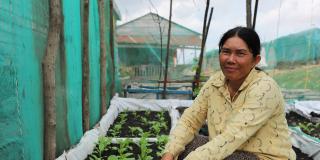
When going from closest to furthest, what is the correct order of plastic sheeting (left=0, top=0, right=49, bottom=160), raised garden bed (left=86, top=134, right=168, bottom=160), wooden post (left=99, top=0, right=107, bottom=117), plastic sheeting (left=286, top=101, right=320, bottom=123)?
1. plastic sheeting (left=0, top=0, right=49, bottom=160)
2. raised garden bed (left=86, top=134, right=168, bottom=160)
3. wooden post (left=99, top=0, right=107, bottom=117)
4. plastic sheeting (left=286, top=101, right=320, bottom=123)

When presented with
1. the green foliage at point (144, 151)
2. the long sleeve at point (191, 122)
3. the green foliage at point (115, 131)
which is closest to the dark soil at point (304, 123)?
the green foliage at point (144, 151)

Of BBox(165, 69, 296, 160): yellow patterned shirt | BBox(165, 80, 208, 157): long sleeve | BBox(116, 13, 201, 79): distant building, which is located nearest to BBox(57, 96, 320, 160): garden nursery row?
BBox(165, 80, 208, 157): long sleeve

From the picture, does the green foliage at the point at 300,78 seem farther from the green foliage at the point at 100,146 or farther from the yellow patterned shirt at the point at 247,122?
the yellow patterned shirt at the point at 247,122

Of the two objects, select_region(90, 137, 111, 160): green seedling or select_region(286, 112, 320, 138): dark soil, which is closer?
select_region(90, 137, 111, 160): green seedling

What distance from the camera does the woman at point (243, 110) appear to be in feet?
4.90

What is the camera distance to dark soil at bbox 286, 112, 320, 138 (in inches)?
177

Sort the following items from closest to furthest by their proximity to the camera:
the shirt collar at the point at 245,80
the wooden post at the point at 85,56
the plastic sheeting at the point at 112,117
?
the shirt collar at the point at 245,80
the plastic sheeting at the point at 112,117
the wooden post at the point at 85,56

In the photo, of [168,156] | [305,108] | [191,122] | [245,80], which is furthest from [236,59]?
A: [305,108]

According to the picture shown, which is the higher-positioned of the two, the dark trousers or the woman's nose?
the woman's nose

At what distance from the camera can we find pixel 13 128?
6.13 ft

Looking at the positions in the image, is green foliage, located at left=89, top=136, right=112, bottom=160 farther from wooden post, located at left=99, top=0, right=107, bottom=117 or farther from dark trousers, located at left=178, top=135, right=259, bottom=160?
dark trousers, located at left=178, top=135, right=259, bottom=160

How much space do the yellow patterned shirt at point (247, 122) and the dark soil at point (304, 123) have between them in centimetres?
314

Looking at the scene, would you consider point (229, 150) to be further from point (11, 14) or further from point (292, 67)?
point (292, 67)

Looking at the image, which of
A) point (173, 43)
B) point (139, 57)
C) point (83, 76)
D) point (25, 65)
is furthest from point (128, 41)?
point (25, 65)
